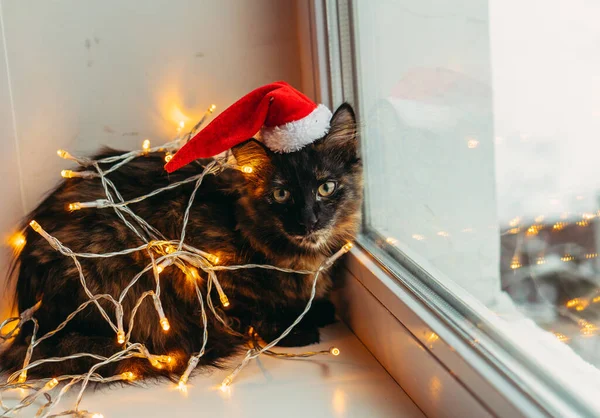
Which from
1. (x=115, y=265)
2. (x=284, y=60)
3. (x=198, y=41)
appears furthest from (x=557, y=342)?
(x=198, y=41)

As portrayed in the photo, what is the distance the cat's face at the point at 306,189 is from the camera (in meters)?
1.20

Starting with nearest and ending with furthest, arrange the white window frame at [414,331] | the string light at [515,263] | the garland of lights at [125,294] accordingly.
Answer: the white window frame at [414,331], the string light at [515,263], the garland of lights at [125,294]

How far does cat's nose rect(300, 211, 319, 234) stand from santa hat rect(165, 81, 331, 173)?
0.14 m

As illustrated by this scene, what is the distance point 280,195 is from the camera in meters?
1.23

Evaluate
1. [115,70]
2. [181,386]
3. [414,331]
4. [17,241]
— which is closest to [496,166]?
[414,331]

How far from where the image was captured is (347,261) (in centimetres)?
136

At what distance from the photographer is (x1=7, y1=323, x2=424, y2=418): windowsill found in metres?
1.02

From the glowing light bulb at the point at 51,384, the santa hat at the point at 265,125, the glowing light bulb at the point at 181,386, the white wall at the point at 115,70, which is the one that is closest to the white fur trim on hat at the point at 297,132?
the santa hat at the point at 265,125

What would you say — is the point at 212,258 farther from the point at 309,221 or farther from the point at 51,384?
the point at 51,384

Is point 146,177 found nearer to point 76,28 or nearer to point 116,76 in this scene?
point 116,76

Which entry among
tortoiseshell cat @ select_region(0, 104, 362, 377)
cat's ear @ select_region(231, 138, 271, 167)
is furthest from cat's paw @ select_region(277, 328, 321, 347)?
cat's ear @ select_region(231, 138, 271, 167)

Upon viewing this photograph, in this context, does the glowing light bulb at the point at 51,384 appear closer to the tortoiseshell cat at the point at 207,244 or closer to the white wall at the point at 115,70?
the tortoiseshell cat at the point at 207,244

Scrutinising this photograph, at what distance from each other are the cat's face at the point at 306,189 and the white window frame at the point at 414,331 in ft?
0.44

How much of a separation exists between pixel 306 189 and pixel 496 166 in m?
0.40
